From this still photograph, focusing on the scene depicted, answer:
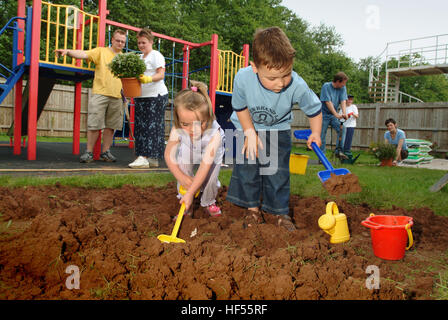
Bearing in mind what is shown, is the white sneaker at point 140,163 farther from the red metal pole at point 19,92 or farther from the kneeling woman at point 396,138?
the kneeling woman at point 396,138

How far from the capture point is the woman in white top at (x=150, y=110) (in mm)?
4863

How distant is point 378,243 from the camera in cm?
188

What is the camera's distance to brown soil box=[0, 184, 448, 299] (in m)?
1.42

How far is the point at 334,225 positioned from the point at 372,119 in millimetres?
13850

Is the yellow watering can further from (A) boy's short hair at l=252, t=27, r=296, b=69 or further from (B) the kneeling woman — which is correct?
(B) the kneeling woman

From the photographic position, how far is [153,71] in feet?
16.2

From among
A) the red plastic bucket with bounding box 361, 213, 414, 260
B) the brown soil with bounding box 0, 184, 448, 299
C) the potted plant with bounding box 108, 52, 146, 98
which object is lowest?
the brown soil with bounding box 0, 184, 448, 299

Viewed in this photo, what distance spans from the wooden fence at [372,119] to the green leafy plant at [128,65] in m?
10.0

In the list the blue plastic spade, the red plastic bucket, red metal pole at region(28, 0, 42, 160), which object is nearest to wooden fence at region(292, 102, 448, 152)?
red metal pole at region(28, 0, 42, 160)

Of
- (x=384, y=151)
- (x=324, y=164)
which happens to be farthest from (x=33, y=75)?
(x=384, y=151)

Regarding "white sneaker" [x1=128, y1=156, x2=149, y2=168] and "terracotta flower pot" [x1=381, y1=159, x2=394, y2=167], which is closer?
"white sneaker" [x1=128, y1=156, x2=149, y2=168]

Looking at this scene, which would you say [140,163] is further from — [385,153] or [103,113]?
[385,153]

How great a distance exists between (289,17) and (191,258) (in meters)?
35.1
